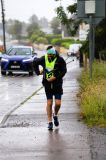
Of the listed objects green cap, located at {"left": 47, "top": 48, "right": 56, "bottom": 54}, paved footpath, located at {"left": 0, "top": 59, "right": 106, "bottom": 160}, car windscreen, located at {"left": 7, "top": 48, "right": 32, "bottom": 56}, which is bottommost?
car windscreen, located at {"left": 7, "top": 48, "right": 32, "bottom": 56}

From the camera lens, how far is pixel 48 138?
1082 centimetres

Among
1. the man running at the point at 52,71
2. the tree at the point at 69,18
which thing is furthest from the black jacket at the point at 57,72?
the tree at the point at 69,18

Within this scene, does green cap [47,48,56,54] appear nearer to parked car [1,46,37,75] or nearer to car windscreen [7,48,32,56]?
parked car [1,46,37,75]

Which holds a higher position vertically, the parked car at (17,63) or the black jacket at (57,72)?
the black jacket at (57,72)

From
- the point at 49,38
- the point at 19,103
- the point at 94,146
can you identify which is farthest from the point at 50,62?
the point at 49,38

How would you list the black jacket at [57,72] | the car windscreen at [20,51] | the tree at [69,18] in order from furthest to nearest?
the tree at [69,18] → the car windscreen at [20,51] → the black jacket at [57,72]

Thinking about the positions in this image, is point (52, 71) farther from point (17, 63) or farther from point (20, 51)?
point (20, 51)

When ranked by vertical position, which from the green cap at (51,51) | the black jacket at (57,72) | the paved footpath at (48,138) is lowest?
the paved footpath at (48,138)

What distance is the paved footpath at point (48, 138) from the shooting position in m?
9.20

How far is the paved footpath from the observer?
30.2 ft

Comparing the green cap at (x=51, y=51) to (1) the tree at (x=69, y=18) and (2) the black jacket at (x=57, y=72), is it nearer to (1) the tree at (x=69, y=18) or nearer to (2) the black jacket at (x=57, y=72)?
(2) the black jacket at (x=57, y=72)

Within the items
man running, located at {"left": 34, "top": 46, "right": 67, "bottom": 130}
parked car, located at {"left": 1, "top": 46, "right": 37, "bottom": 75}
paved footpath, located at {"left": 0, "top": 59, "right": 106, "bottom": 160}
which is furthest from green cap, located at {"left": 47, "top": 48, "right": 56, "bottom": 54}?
parked car, located at {"left": 1, "top": 46, "right": 37, "bottom": 75}

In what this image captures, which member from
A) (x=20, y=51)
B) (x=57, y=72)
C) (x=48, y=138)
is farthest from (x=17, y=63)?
(x=48, y=138)

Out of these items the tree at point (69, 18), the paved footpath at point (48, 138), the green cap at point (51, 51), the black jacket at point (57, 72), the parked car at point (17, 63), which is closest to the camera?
the paved footpath at point (48, 138)
